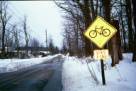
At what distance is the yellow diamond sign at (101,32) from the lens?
436 inches

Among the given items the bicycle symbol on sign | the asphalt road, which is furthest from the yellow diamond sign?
the asphalt road

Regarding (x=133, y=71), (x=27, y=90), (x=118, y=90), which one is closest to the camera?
(x=118, y=90)

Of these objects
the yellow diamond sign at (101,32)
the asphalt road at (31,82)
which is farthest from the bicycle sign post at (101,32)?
the asphalt road at (31,82)

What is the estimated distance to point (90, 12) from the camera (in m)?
27.5

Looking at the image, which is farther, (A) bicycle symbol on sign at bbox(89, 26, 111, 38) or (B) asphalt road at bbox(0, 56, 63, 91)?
(B) asphalt road at bbox(0, 56, 63, 91)

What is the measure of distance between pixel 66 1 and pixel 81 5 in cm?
177

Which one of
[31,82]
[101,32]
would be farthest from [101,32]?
[31,82]

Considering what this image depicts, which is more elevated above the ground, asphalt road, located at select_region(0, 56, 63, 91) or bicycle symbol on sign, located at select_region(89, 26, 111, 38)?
bicycle symbol on sign, located at select_region(89, 26, 111, 38)

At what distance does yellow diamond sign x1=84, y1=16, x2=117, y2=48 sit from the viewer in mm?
11086

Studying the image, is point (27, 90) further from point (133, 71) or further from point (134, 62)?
point (134, 62)

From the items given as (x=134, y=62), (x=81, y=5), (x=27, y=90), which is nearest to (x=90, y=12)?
(x=81, y=5)

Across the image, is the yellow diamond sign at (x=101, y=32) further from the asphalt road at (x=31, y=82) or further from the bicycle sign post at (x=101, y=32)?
the asphalt road at (x=31, y=82)

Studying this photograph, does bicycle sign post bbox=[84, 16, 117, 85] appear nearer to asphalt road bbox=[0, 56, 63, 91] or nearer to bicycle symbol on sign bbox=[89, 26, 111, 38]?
bicycle symbol on sign bbox=[89, 26, 111, 38]

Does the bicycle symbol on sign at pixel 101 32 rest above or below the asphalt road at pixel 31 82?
above
